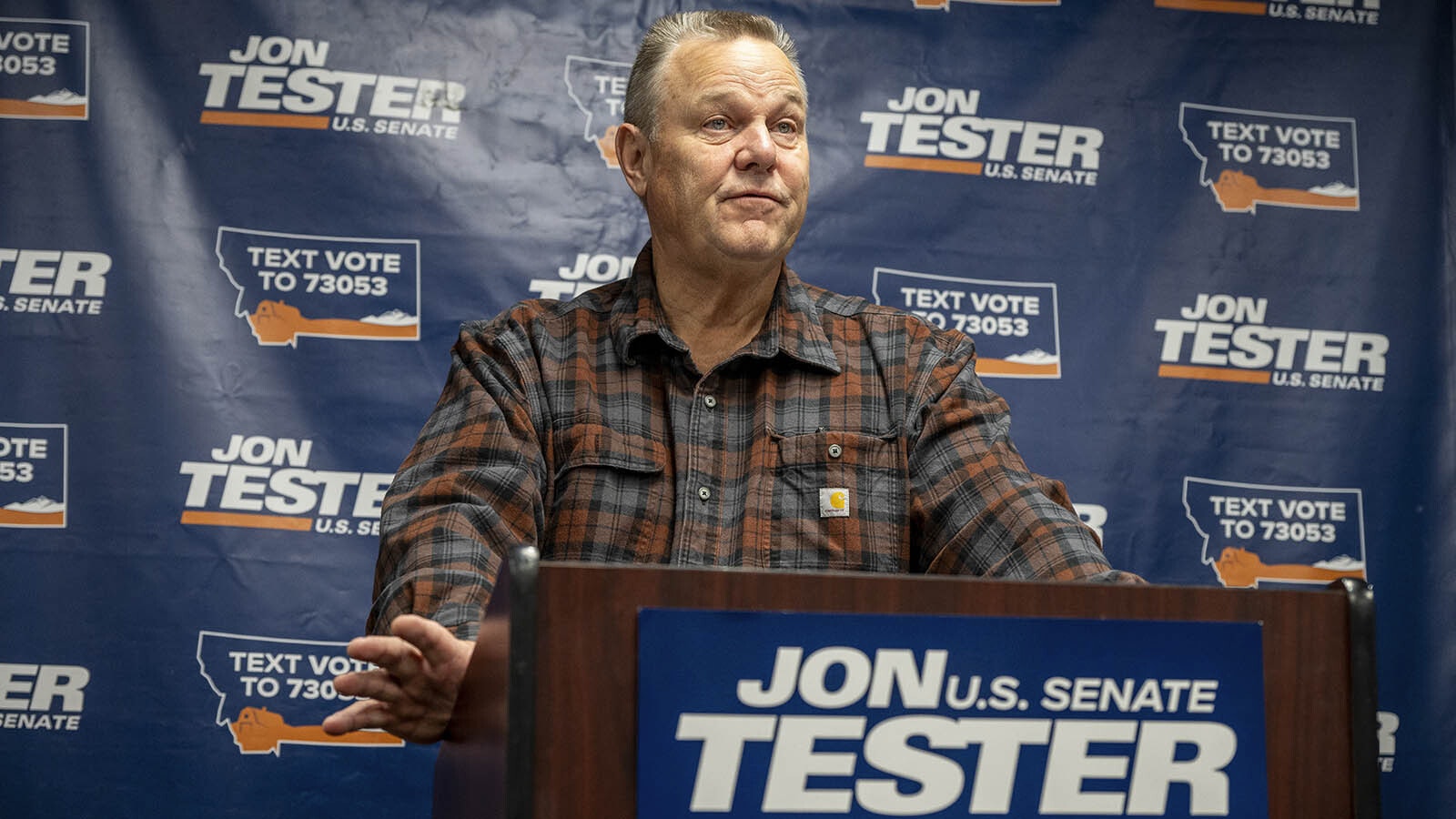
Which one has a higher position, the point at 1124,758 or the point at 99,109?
the point at 99,109

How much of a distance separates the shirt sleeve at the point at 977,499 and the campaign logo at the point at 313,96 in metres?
1.45

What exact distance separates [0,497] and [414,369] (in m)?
0.82

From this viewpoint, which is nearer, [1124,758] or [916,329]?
[1124,758]

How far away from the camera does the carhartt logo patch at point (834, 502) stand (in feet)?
5.24

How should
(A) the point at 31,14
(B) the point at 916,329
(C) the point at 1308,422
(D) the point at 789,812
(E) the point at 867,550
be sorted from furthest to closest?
(C) the point at 1308,422 → (A) the point at 31,14 → (B) the point at 916,329 → (E) the point at 867,550 → (D) the point at 789,812

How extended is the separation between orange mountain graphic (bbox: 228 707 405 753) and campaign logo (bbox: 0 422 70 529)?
52 cm

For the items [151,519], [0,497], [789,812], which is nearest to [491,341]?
[789,812]

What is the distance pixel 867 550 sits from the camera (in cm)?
159

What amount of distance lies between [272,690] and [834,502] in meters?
1.41

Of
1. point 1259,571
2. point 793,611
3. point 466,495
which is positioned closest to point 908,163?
point 1259,571

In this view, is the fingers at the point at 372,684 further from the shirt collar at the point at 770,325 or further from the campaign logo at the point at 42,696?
the campaign logo at the point at 42,696

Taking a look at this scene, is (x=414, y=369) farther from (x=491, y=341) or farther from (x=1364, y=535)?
(x=1364, y=535)

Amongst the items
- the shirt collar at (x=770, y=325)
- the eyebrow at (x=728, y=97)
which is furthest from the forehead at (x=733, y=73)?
the shirt collar at (x=770, y=325)

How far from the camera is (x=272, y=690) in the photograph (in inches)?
97.9
